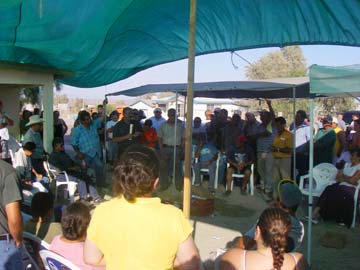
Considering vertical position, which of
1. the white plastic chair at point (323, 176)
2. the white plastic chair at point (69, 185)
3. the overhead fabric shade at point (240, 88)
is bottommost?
the white plastic chair at point (69, 185)

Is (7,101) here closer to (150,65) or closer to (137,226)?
(150,65)

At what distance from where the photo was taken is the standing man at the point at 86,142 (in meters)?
7.58

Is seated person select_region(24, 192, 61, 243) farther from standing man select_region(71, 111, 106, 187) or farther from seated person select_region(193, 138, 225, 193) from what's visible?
seated person select_region(193, 138, 225, 193)

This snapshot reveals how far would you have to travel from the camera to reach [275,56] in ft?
182

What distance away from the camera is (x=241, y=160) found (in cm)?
882

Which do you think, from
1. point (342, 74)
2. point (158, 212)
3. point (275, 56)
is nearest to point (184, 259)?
point (158, 212)

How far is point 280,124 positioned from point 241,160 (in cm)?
123

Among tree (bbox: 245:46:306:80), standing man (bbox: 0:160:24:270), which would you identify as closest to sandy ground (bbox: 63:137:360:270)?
standing man (bbox: 0:160:24:270)

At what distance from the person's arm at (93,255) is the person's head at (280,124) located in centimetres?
648

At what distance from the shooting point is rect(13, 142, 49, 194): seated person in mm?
Answer: 6304

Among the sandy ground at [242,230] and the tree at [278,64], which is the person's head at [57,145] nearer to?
the sandy ground at [242,230]

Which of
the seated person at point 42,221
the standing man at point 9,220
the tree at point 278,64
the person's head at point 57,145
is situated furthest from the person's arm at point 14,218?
the tree at point 278,64

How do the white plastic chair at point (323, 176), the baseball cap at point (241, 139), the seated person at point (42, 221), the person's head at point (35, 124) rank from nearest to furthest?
the seated person at point (42, 221)
the white plastic chair at point (323, 176)
the person's head at point (35, 124)
the baseball cap at point (241, 139)

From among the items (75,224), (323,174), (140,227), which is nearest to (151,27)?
(323,174)
